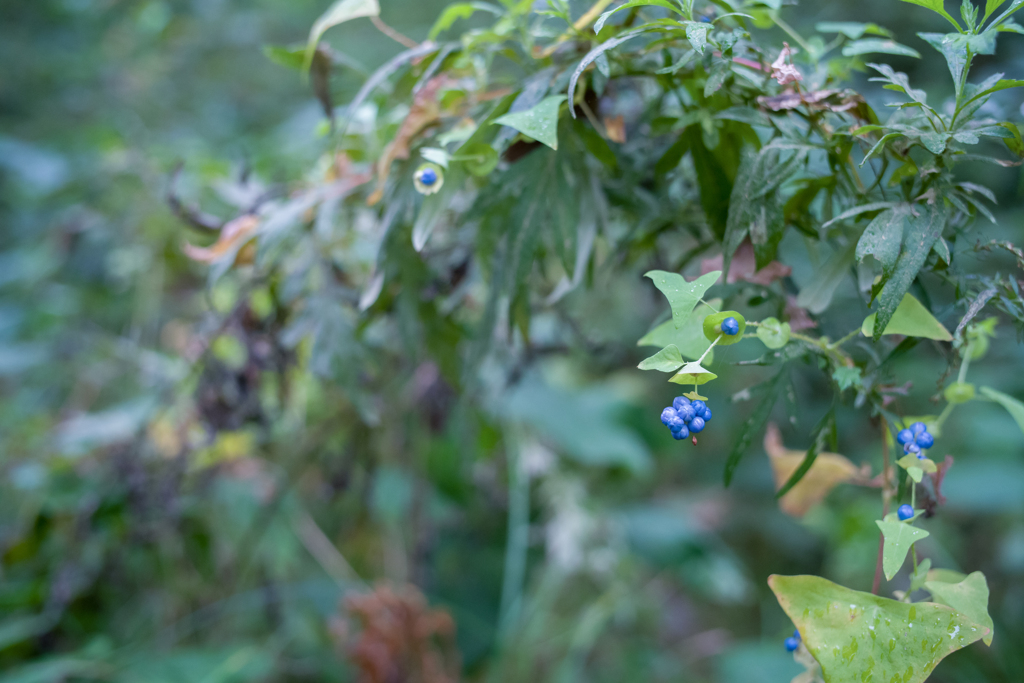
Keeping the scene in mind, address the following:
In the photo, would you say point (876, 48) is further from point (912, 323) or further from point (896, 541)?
point (896, 541)

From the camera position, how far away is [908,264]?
34 centimetres

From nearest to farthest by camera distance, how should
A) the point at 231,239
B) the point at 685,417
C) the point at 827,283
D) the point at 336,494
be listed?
the point at 685,417, the point at 827,283, the point at 231,239, the point at 336,494

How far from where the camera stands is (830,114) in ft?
1.36

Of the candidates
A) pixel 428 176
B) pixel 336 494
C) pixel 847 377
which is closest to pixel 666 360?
pixel 847 377

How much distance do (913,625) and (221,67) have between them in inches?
107

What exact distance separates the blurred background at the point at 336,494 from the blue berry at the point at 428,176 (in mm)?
324

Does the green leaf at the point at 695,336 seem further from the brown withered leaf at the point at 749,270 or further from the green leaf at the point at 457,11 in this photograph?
the green leaf at the point at 457,11

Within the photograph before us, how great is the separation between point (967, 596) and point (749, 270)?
0.23 m

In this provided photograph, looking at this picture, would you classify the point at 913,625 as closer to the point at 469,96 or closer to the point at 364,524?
the point at 469,96

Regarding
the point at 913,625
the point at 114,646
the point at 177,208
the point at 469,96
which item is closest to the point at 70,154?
the point at 114,646

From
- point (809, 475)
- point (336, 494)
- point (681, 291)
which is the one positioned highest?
point (681, 291)

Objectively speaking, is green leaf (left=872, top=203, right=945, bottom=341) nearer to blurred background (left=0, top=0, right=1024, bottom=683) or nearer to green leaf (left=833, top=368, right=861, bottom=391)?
green leaf (left=833, top=368, right=861, bottom=391)

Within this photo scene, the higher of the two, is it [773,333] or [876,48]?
[876,48]

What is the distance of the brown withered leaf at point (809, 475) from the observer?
1.61ft
